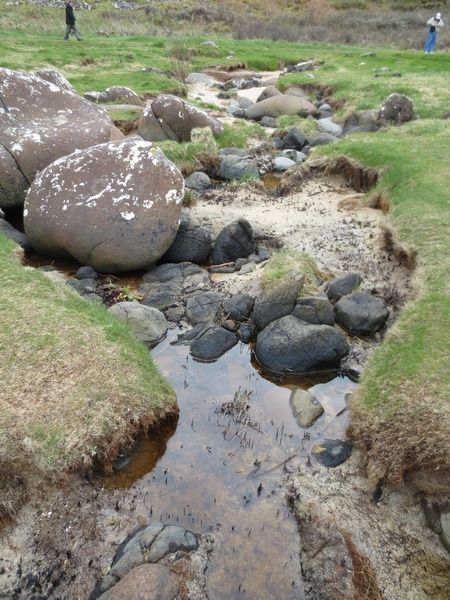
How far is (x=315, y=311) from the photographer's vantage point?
9.27m

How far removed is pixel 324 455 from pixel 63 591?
11.5 feet

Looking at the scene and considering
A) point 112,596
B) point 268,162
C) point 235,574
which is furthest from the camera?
point 268,162

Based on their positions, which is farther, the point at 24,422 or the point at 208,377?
the point at 208,377

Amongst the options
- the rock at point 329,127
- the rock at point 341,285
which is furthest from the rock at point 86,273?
the rock at point 329,127

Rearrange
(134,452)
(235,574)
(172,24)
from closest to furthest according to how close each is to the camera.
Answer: (235,574)
(134,452)
(172,24)

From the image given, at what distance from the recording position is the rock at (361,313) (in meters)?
9.30

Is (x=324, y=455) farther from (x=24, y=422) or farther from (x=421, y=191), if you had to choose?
(x=421, y=191)

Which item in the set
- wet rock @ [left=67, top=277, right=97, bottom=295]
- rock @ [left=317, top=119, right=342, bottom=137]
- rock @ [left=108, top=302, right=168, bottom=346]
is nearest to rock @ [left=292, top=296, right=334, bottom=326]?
rock @ [left=108, top=302, right=168, bottom=346]

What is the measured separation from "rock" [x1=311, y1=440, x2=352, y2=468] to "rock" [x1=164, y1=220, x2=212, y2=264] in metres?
6.20

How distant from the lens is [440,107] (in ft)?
70.1

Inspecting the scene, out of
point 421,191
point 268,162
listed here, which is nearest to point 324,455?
point 421,191

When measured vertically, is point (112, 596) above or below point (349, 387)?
above

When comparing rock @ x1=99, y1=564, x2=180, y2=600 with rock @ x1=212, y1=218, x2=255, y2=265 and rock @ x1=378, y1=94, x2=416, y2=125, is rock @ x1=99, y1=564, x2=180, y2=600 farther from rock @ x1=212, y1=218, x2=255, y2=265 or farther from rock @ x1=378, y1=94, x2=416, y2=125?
rock @ x1=378, y1=94, x2=416, y2=125

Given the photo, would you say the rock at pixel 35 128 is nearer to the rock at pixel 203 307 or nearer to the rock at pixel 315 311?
the rock at pixel 203 307
